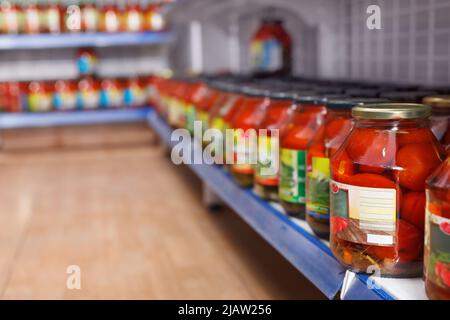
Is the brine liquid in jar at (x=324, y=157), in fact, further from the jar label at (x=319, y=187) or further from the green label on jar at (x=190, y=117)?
the green label on jar at (x=190, y=117)

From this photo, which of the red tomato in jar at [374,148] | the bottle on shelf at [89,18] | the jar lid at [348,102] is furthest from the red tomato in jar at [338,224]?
the bottle on shelf at [89,18]

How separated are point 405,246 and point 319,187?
0.94 ft

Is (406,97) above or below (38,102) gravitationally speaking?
above

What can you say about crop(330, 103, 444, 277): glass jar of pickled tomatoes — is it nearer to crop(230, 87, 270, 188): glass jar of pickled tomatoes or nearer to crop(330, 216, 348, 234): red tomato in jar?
crop(330, 216, 348, 234): red tomato in jar

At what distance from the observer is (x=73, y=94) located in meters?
4.72

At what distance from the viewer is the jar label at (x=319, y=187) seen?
3.88 ft

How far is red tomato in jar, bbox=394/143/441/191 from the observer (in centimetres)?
92

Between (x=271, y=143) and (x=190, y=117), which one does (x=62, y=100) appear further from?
(x=271, y=143)

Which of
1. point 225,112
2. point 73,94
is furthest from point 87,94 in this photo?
point 225,112

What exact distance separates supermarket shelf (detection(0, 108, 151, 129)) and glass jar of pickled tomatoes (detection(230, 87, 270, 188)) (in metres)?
2.99

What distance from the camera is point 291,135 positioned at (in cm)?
137

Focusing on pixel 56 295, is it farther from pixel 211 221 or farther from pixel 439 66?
pixel 439 66
